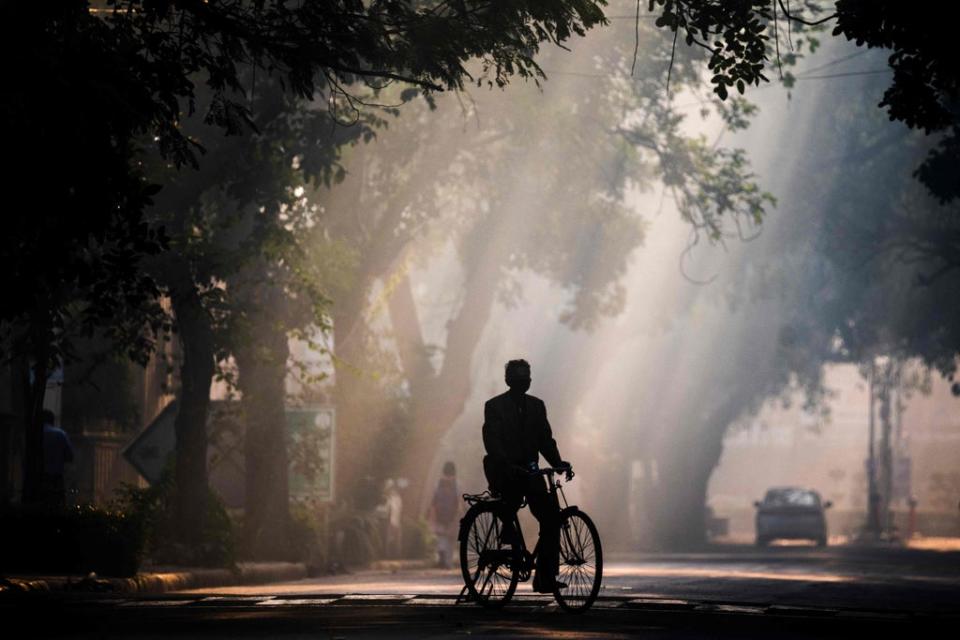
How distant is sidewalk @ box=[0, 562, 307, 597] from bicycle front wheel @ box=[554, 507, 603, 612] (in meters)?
5.13

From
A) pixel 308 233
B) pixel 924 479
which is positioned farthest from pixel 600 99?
pixel 924 479

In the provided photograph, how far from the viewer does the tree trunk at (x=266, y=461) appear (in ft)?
81.6

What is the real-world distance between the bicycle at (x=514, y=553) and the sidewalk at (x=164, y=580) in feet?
14.6

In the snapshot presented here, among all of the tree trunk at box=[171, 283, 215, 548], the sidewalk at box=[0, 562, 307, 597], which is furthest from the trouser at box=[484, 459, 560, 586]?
the tree trunk at box=[171, 283, 215, 548]

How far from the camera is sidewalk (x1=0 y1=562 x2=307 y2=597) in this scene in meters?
16.2

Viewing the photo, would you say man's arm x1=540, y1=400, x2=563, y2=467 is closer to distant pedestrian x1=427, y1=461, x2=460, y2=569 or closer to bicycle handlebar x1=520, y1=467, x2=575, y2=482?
bicycle handlebar x1=520, y1=467, x2=575, y2=482

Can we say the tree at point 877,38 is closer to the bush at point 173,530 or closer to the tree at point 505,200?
the bush at point 173,530

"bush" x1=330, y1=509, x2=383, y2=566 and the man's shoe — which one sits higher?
"bush" x1=330, y1=509, x2=383, y2=566

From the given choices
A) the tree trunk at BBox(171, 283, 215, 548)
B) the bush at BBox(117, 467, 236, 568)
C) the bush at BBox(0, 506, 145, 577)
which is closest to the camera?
the bush at BBox(0, 506, 145, 577)

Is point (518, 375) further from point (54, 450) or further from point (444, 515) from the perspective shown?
point (444, 515)

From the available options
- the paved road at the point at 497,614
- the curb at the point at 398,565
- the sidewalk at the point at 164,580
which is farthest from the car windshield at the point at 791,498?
the paved road at the point at 497,614

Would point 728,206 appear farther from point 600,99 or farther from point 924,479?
point 924,479

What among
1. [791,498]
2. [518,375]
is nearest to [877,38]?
[518,375]

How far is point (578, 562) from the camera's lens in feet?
41.8
